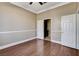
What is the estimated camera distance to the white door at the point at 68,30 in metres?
1.94

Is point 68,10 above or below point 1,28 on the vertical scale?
above

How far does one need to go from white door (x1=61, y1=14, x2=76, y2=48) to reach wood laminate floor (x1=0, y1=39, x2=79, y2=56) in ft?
0.45

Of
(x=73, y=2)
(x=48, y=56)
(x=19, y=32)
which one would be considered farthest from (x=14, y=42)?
(x=73, y=2)

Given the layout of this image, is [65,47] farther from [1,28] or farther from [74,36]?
[1,28]

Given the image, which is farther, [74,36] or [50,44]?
[50,44]

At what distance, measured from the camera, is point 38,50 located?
6.54ft

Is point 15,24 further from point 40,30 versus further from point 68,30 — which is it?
point 68,30

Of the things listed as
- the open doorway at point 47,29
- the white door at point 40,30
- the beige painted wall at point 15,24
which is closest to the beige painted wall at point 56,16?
the open doorway at point 47,29

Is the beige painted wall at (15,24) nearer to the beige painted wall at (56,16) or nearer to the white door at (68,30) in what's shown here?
the beige painted wall at (56,16)

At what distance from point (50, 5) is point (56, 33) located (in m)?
0.68

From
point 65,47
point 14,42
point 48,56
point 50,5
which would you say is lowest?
point 48,56

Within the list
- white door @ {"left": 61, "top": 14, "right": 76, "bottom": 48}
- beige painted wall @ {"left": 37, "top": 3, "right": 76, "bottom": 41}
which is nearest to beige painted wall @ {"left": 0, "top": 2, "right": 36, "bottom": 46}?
beige painted wall @ {"left": 37, "top": 3, "right": 76, "bottom": 41}

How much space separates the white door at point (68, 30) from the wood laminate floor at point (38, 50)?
0.14 metres

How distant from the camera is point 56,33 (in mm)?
2082
